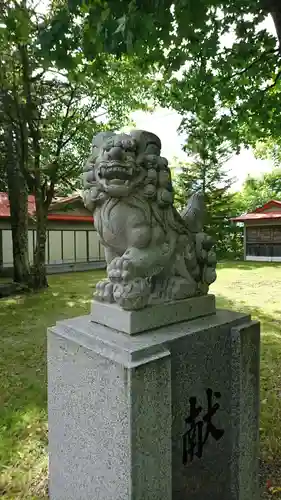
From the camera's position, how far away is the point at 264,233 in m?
22.0

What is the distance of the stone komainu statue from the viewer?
211 cm

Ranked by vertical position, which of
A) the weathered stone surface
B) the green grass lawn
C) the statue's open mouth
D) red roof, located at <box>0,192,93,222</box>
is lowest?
the green grass lawn

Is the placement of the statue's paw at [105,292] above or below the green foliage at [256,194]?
below

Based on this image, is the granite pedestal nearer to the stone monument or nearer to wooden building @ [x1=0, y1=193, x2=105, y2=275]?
the stone monument

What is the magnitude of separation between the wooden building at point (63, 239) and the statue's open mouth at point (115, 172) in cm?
1455

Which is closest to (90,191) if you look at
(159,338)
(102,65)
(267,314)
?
(159,338)

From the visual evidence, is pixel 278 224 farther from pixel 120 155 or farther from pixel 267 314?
pixel 120 155

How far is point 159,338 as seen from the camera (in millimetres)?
2000

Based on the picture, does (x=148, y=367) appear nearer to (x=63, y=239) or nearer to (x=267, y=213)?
(x=63, y=239)

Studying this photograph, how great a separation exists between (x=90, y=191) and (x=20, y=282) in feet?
31.8

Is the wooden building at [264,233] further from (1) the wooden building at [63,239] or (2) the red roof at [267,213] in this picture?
(1) the wooden building at [63,239]

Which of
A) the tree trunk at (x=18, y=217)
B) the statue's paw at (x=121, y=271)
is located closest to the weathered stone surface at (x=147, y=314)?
the statue's paw at (x=121, y=271)

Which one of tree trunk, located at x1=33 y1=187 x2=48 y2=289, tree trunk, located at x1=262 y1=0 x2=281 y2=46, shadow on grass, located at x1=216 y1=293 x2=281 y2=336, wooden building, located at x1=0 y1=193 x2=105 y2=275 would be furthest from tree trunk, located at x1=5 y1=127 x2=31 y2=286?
tree trunk, located at x1=262 y1=0 x2=281 y2=46

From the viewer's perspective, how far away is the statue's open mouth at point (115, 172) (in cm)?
206
